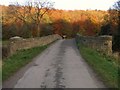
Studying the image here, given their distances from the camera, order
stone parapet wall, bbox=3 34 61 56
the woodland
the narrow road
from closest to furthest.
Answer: the narrow road
stone parapet wall, bbox=3 34 61 56
the woodland

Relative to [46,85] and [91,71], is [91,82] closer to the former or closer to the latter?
[46,85]

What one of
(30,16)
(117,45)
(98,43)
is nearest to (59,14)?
(30,16)

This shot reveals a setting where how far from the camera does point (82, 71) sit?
14.7m

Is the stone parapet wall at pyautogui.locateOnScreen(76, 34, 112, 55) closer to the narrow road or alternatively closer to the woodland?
the narrow road

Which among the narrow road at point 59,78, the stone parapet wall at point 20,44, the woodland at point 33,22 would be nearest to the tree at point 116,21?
the woodland at point 33,22

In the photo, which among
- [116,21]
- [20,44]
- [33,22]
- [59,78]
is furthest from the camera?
[33,22]

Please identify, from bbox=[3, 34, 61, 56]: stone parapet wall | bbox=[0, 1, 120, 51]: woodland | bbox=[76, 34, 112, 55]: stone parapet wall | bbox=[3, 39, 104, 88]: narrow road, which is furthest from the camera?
bbox=[0, 1, 120, 51]: woodland

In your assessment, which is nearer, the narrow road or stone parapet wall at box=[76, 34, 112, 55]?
the narrow road

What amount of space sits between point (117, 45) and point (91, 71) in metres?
36.5

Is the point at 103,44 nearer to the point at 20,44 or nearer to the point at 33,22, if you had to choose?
the point at 20,44

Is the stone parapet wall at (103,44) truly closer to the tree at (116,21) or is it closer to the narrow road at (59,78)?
the narrow road at (59,78)

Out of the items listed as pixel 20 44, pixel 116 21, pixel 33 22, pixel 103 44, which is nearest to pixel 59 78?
pixel 20 44

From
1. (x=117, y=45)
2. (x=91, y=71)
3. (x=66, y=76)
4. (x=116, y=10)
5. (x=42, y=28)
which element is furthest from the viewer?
(x=42, y=28)

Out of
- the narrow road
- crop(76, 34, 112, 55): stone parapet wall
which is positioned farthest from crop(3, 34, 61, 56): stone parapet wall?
the narrow road
